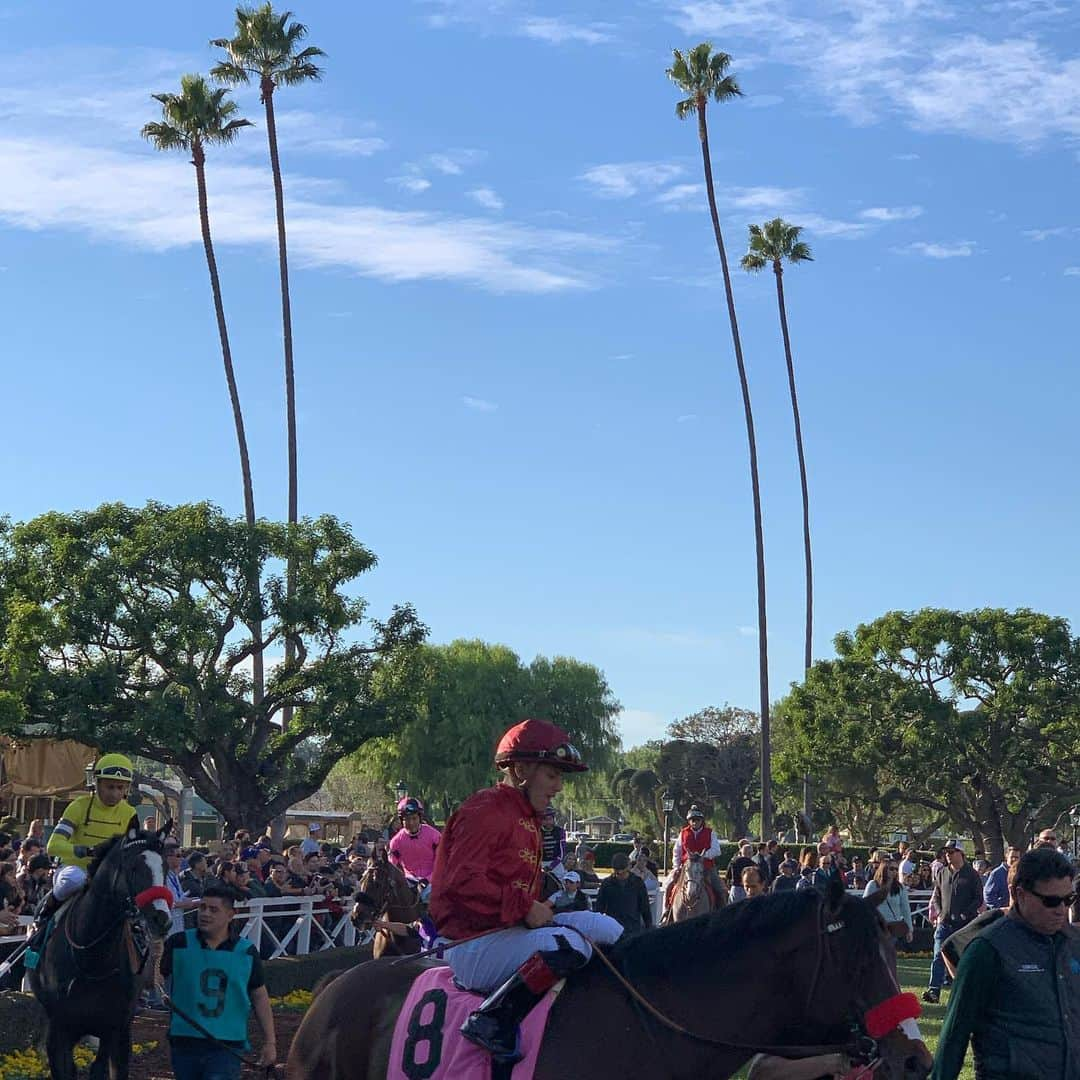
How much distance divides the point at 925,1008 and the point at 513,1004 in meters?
14.4

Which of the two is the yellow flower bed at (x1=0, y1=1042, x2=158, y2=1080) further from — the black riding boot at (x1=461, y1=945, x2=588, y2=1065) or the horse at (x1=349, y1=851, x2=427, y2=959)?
the black riding boot at (x1=461, y1=945, x2=588, y2=1065)

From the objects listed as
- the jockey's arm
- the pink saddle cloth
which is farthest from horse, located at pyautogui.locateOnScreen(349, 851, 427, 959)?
the pink saddle cloth

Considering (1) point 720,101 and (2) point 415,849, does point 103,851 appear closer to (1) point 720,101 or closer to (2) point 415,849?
(2) point 415,849

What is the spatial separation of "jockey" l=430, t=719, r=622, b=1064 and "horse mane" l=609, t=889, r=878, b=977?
0.13 meters

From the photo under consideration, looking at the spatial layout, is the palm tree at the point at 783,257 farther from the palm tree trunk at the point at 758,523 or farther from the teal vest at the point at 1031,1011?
the teal vest at the point at 1031,1011

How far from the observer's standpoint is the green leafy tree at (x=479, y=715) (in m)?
60.7

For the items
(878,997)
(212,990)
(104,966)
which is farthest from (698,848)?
(878,997)

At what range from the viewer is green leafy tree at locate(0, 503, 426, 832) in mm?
34094

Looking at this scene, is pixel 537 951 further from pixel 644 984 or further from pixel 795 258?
pixel 795 258

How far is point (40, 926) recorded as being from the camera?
9711 millimetres

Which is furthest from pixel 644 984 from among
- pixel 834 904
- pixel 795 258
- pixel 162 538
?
pixel 795 258

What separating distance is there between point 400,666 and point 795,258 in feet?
74.7

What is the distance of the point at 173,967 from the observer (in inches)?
317

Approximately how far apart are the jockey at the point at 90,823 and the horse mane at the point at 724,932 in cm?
527
